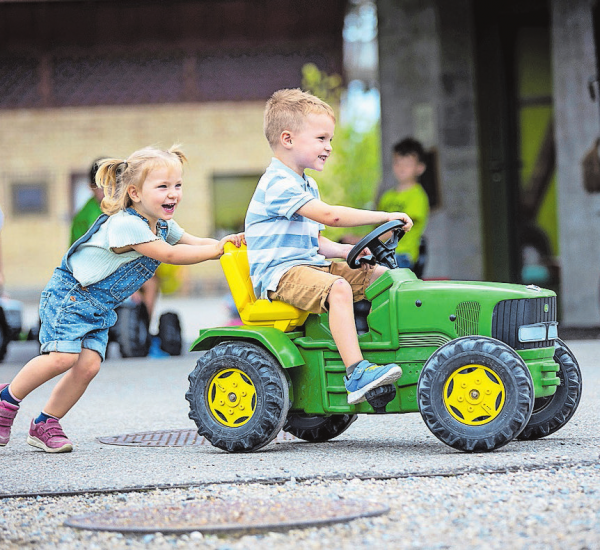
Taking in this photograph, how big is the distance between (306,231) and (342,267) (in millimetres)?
224

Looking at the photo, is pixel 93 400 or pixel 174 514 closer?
pixel 174 514

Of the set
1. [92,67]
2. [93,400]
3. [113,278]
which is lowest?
[93,400]

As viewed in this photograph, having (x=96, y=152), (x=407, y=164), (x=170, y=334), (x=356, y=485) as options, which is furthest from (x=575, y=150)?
(x=96, y=152)

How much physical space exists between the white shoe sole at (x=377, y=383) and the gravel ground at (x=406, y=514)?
0.59 meters

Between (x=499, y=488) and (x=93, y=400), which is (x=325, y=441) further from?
(x=93, y=400)

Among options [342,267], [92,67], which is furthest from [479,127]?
[92,67]

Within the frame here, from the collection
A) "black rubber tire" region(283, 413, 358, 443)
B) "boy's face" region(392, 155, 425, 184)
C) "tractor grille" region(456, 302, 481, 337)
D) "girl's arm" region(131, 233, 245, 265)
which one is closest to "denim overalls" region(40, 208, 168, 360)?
"girl's arm" region(131, 233, 245, 265)

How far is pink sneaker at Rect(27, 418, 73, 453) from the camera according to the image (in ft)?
17.0

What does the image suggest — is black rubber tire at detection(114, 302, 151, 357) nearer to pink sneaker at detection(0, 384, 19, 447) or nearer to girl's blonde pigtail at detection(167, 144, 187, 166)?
pink sneaker at detection(0, 384, 19, 447)

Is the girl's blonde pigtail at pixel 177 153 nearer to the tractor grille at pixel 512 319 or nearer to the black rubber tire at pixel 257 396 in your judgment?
the black rubber tire at pixel 257 396

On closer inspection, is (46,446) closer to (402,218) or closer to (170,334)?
(402,218)

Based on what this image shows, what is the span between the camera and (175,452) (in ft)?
16.3

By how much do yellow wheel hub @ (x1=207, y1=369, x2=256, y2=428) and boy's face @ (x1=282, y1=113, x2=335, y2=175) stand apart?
0.93 metres

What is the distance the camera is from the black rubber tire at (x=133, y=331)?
10.0 m
